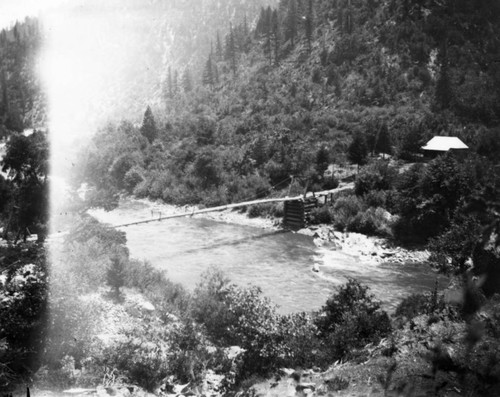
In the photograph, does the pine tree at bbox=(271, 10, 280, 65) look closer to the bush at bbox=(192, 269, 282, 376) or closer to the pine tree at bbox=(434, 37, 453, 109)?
the pine tree at bbox=(434, 37, 453, 109)

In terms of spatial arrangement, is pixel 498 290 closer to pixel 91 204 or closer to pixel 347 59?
pixel 91 204

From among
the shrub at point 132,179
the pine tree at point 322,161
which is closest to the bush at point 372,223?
the pine tree at point 322,161

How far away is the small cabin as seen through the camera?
46.4 m

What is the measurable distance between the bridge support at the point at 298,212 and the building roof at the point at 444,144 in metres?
14.0

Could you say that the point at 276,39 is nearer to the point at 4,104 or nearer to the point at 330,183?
the point at 330,183

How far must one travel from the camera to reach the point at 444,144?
156ft

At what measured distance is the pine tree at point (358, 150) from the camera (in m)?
50.0

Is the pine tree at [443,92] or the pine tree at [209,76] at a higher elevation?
the pine tree at [209,76]

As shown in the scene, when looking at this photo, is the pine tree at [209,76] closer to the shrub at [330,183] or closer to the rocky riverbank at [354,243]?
the shrub at [330,183]

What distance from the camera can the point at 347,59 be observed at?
7688 cm

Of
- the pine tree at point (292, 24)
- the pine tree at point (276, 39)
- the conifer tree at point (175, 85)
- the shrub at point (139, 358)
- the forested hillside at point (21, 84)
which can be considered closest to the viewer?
the shrub at point (139, 358)

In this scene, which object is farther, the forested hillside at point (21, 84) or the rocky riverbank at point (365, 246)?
the forested hillside at point (21, 84)

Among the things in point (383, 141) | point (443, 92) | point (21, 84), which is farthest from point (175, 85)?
point (383, 141)

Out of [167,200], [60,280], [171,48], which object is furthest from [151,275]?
[171,48]
